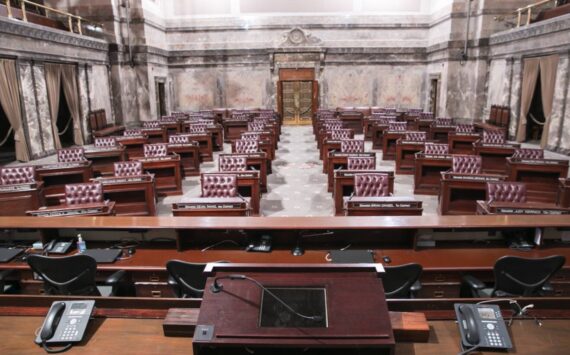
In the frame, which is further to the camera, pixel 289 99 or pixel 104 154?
pixel 289 99

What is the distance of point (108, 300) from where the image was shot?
2633mm

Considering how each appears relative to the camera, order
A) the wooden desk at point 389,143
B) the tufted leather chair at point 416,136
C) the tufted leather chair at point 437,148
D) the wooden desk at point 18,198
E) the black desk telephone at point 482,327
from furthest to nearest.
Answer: the wooden desk at point 389,143
the tufted leather chair at point 416,136
the tufted leather chair at point 437,148
the wooden desk at point 18,198
the black desk telephone at point 482,327

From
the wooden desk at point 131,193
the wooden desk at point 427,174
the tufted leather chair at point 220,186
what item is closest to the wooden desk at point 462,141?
the wooden desk at point 427,174

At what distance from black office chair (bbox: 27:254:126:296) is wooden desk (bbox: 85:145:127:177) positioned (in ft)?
20.3

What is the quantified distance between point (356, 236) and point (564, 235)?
207 centimetres

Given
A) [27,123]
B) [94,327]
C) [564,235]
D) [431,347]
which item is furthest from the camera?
[27,123]

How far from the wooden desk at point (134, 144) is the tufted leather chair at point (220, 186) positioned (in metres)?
5.47

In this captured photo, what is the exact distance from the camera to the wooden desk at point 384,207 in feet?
15.3

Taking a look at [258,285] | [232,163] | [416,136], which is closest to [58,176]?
[232,163]

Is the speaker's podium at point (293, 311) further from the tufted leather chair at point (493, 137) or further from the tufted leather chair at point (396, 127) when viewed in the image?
the tufted leather chair at point (396, 127)

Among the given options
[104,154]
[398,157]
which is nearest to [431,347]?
[398,157]

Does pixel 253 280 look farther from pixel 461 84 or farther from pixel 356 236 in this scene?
pixel 461 84

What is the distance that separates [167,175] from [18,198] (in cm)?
270

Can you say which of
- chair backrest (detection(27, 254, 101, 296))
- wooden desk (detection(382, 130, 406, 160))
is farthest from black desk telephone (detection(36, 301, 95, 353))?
wooden desk (detection(382, 130, 406, 160))
